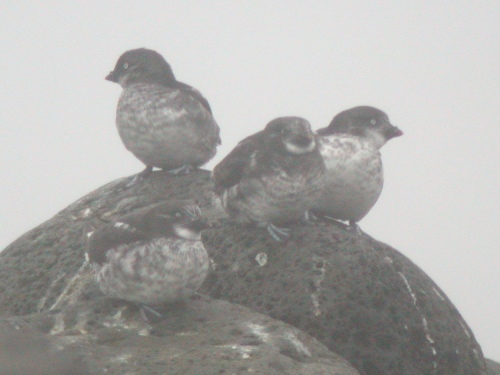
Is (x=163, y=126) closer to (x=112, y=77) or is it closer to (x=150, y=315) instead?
(x=112, y=77)

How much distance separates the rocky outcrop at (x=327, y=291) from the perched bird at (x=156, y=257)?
8.2 inches

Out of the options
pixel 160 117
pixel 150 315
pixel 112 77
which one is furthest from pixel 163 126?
pixel 150 315

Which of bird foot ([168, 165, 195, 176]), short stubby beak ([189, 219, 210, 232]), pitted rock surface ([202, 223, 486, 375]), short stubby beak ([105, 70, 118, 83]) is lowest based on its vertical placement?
pitted rock surface ([202, 223, 486, 375])

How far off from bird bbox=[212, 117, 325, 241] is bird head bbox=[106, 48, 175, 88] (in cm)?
245

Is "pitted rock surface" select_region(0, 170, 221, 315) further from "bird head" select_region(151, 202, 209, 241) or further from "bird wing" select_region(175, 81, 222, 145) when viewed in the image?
"bird head" select_region(151, 202, 209, 241)

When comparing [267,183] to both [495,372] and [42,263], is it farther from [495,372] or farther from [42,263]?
[495,372]

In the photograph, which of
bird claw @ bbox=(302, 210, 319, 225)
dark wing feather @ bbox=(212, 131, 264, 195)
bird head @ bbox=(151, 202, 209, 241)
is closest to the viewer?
bird head @ bbox=(151, 202, 209, 241)

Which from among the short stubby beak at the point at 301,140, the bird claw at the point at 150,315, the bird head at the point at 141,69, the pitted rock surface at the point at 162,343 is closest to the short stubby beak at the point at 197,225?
the pitted rock surface at the point at 162,343

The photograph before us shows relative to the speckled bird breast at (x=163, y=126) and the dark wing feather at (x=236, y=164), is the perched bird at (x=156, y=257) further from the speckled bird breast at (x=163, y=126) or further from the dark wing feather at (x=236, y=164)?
the speckled bird breast at (x=163, y=126)

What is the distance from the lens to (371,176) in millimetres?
10414

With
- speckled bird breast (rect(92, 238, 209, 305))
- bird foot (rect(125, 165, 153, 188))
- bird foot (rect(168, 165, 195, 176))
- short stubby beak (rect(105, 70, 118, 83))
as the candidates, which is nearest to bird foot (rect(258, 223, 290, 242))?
→ speckled bird breast (rect(92, 238, 209, 305))

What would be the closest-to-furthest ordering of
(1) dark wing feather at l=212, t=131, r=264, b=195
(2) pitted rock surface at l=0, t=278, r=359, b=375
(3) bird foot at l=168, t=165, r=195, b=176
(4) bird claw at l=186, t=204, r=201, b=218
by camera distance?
(2) pitted rock surface at l=0, t=278, r=359, b=375
(4) bird claw at l=186, t=204, r=201, b=218
(1) dark wing feather at l=212, t=131, r=264, b=195
(3) bird foot at l=168, t=165, r=195, b=176

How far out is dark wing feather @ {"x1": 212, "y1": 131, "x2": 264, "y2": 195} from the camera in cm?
979

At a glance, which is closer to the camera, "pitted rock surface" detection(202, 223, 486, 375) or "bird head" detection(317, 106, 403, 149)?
"pitted rock surface" detection(202, 223, 486, 375)
